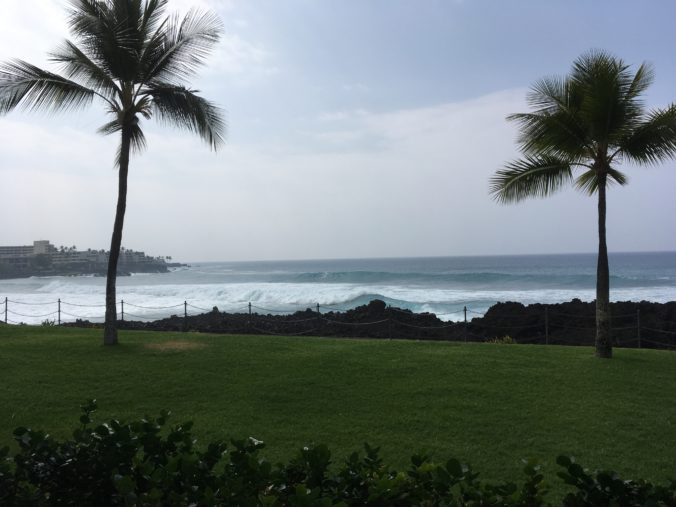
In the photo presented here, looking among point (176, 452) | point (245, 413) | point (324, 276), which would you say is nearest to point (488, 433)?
point (245, 413)

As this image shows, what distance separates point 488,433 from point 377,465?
3904 mm

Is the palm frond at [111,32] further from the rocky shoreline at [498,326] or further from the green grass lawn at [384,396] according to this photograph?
the rocky shoreline at [498,326]

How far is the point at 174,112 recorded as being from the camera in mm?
11180

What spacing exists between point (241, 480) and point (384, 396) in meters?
5.36

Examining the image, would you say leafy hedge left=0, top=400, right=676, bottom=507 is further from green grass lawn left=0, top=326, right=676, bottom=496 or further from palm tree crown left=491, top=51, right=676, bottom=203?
palm tree crown left=491, top=51, right=676, bottom=203

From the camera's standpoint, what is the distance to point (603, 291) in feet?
33.4

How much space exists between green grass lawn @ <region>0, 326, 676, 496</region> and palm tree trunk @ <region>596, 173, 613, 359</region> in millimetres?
399

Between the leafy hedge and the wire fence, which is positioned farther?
the wire fence

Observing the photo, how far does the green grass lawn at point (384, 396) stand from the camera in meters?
5.90

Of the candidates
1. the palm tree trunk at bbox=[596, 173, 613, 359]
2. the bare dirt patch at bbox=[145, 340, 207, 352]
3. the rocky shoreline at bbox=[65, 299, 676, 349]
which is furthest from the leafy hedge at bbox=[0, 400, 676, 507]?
the rocky shoreline at bbox=[65, 299, 676, 349]

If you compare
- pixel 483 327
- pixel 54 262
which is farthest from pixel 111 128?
pixel 54 262

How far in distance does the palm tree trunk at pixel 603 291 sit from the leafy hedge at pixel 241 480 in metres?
8.34

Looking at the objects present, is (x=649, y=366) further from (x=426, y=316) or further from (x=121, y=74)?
(x=426, y=316)

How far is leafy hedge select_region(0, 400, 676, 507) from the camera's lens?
239cm
